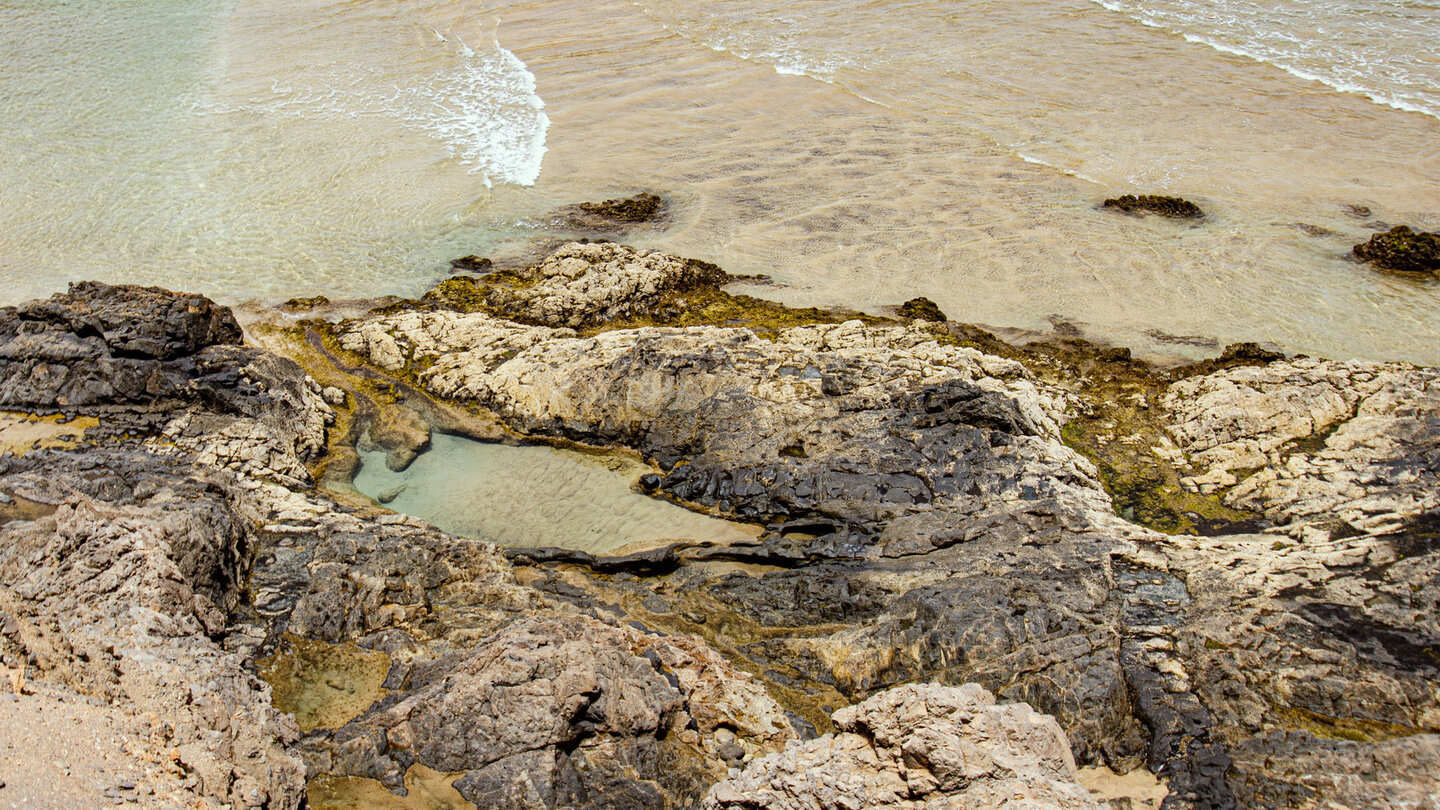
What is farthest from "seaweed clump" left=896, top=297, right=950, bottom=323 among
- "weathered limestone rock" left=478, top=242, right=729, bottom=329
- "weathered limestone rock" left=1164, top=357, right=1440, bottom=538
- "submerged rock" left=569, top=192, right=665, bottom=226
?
"submerged rock" left=569, top=192, right=665, bottom=226

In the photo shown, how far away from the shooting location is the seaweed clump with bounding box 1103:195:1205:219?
1107 centimetres

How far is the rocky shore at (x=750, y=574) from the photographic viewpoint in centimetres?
416

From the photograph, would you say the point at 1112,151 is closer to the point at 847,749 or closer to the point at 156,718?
the point at 847,749

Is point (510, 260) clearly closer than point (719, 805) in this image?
No

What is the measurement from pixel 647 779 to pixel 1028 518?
3.23 metres

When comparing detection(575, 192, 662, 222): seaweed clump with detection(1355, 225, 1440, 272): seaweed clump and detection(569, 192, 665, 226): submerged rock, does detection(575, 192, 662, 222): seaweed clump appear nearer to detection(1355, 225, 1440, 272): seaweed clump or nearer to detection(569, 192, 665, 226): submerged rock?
detection(569, 192, 665, 226): submerged rock

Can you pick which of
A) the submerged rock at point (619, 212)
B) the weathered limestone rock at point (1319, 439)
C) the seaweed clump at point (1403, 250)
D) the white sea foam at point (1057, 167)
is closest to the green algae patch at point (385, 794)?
the weathered limestone rock at point (1319, 439)

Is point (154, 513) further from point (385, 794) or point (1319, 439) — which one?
point (1319, 439)

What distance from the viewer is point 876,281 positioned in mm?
10062

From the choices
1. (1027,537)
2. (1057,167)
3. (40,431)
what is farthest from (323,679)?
(1057,167)

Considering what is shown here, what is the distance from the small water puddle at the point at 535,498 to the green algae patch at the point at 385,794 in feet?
8.33

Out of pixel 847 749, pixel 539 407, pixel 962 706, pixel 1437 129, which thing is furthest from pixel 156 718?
pixel 1437 129

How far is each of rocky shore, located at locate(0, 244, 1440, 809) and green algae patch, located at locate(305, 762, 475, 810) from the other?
0.07 ft

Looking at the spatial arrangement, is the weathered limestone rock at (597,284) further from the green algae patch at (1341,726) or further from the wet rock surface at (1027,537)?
the green algae patch at (1341,726)
